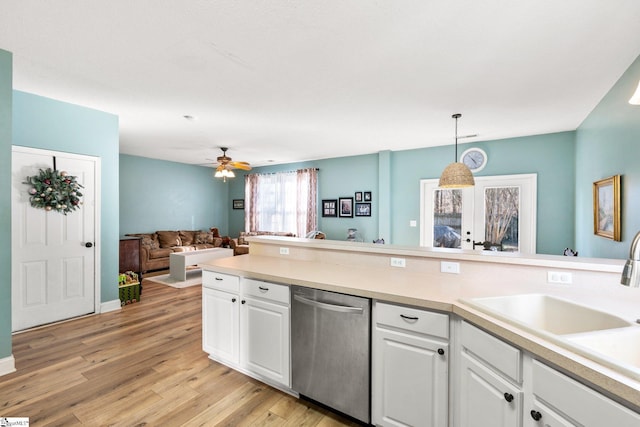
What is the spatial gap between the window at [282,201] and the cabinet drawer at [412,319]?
18.7 feet

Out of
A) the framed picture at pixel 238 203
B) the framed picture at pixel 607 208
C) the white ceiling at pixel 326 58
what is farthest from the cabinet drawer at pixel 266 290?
the framed picture at pixel 238 203

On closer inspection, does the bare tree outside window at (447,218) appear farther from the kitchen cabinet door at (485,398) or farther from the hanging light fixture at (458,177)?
the kitchen cabinet door at (485,398)

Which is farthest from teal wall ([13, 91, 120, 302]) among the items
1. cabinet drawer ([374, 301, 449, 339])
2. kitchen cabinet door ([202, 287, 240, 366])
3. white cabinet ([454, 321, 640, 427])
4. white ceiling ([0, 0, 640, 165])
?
white cabinet ([454, 321, 640, 427])

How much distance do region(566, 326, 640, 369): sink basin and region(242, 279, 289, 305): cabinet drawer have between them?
1.54 m

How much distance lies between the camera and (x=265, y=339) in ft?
7.07

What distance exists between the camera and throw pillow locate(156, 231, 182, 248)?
711cm

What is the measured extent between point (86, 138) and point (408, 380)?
4.34 meters

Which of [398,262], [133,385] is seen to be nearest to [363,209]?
[398,262]

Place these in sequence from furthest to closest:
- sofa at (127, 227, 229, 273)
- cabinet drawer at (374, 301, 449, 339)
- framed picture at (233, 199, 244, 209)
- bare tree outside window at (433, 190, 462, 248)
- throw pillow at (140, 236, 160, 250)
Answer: framed picture at (233, 199, 244, 209) → throw pillow at (140, 236, 160, 250) → sofa at (127, 227, 229, 273) → bare tree outside window at (433, 190, 462, 248) → cabinet drawer at (374, 301, 449, 339)

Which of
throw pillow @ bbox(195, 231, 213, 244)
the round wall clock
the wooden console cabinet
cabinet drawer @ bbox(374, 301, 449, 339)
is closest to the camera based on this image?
cabinet drawer @ bbox(374, 301, 449, 339)

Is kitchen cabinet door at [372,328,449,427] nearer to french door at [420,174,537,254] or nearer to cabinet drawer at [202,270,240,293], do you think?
cabinet drawer at [202,270,240,293]

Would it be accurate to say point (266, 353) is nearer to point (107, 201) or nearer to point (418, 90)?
point (418, 90)

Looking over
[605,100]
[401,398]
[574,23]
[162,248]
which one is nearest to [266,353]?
[401,398]

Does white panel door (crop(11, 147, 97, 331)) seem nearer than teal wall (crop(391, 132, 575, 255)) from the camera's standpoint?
Yes
